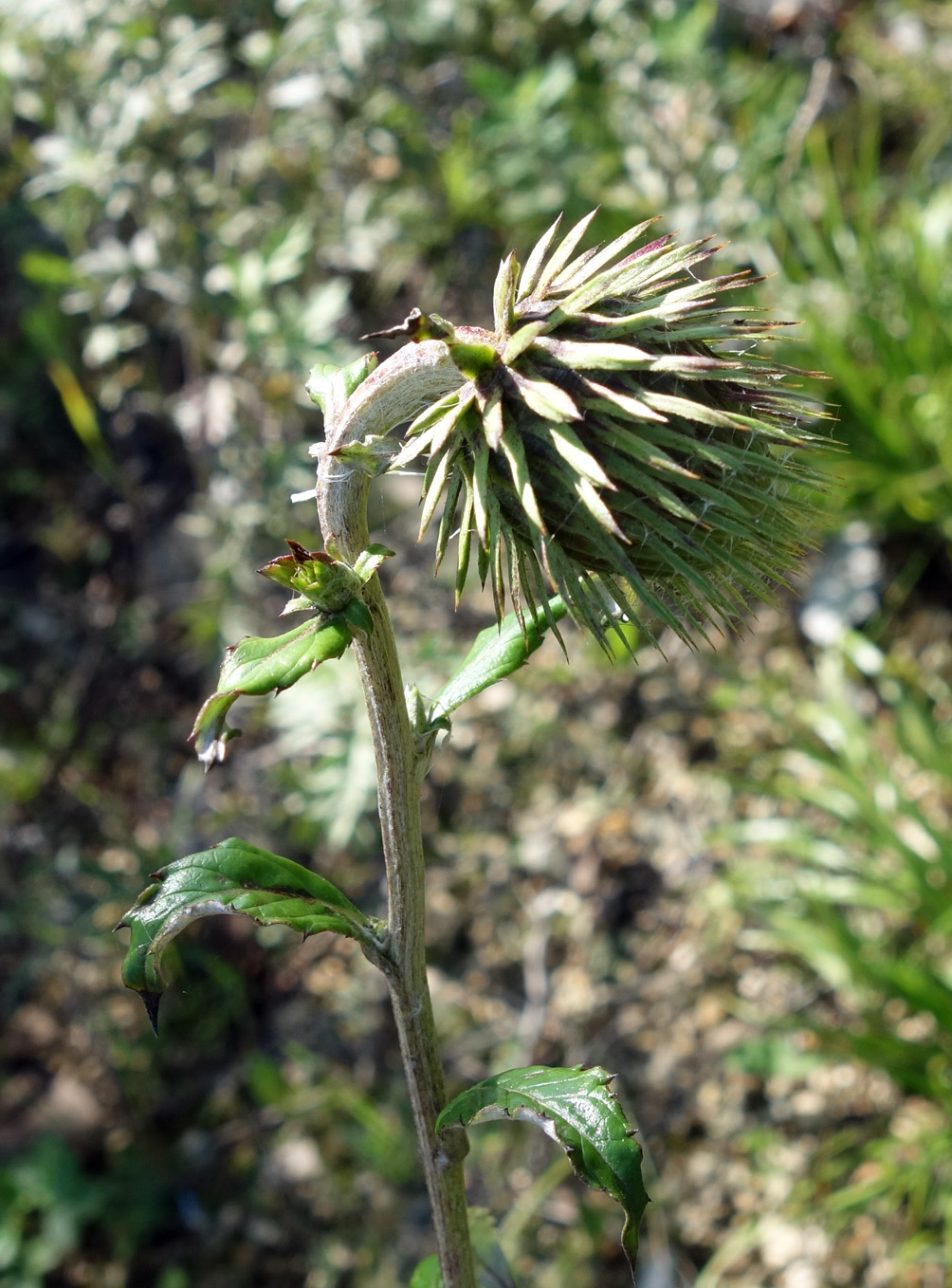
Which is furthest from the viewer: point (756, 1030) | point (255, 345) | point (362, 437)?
point (756, 1030)

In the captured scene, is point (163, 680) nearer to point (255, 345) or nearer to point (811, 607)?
point (255, 345)

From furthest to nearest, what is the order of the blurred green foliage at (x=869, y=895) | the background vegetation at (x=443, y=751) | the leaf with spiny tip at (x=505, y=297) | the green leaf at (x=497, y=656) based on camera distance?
1. the background vegetation at (x=443, y=751)
2. the blurred green foliage at (x=869, y=895)
3. the green leaf at (x=497, y=656)
4. the leaf with spiny tip at (x=505, y=297)

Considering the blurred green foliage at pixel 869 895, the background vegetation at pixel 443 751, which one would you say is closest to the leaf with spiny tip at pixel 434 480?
the background vegetation at pixel 443 751

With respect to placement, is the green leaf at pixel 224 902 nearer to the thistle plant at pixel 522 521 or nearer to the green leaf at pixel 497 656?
the thistle plant at pixel 522 521

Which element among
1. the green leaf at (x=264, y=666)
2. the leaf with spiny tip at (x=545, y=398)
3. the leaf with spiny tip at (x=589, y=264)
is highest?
the leaf with spiny tip at (x=589, y=264)

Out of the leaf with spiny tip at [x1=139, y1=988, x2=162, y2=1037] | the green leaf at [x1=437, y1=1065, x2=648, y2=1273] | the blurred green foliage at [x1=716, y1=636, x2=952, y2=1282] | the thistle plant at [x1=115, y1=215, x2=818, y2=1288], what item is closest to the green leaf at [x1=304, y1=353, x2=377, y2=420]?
the thistle plant at [x1=115, y1=215, x2=818, y2=1288]

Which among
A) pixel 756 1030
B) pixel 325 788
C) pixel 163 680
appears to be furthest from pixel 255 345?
pixel 756 1030

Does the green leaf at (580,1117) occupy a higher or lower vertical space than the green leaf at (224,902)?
lower
